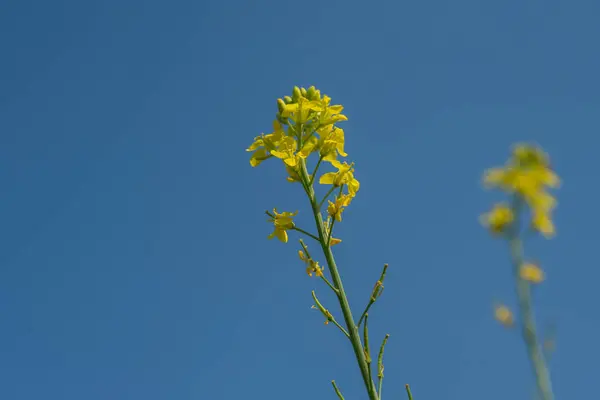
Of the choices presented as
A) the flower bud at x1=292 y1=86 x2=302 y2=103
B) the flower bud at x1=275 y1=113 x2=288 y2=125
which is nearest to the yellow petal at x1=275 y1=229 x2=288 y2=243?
the flower bud at x1=275 y1=113 x2=288 y2=125

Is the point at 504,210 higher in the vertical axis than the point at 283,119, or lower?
lower

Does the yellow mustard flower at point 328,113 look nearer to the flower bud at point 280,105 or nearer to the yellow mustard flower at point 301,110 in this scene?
the yellow mustard flower at point 301,110

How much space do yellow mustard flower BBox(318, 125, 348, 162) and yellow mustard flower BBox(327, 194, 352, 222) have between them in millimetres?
361

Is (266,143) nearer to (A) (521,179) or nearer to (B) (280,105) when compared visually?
(B) (280,105)

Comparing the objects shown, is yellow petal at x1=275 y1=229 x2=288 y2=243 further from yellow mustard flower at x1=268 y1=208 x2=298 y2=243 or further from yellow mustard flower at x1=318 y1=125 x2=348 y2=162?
yellow mustard flower at x1=318 y1=125 x2=348 y2=162

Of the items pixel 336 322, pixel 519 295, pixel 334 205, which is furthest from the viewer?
pixel 334 205

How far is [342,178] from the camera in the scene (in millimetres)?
4051

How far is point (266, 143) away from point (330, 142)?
1.43 feet

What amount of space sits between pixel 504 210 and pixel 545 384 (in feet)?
3.60

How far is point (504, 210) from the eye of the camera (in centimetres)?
329

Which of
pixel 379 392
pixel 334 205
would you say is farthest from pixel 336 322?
pixel 334 205

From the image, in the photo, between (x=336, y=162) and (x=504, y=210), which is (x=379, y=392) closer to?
(x=504, y=210)

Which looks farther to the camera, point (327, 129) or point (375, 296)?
point (327, 129)

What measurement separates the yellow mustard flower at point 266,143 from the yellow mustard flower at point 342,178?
0.41m
